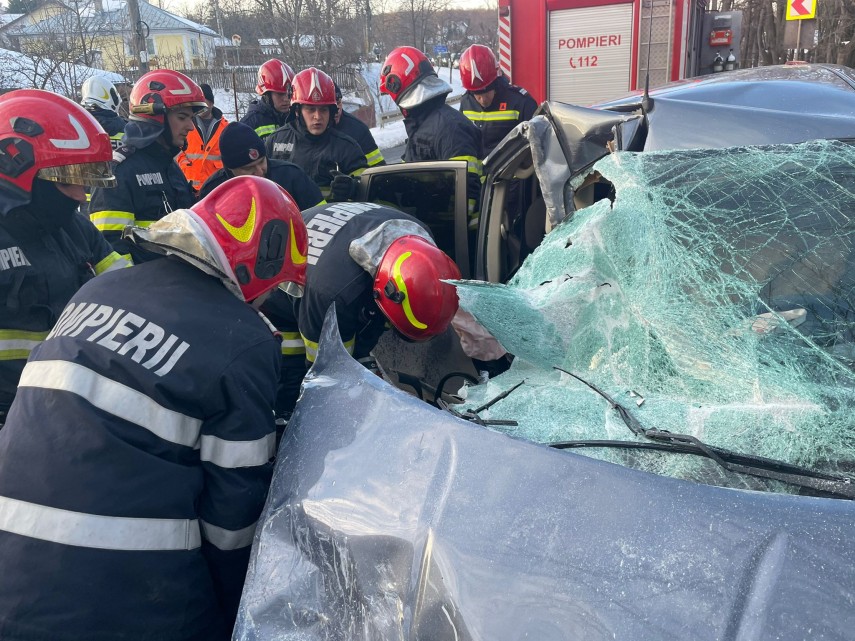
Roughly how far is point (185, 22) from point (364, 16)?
15.9 m

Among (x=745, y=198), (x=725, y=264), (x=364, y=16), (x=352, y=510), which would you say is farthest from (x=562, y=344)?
(x=364, y=16)

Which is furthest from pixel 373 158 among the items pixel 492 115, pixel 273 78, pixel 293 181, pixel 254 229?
pixel 254 229

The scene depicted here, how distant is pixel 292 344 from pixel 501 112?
350cm

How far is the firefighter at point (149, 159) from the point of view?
4129mm

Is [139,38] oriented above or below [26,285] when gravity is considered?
above

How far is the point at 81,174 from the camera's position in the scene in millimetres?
2867

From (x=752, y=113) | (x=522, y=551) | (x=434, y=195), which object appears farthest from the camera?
(x=434, y=195)

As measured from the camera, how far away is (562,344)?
217 centimetres

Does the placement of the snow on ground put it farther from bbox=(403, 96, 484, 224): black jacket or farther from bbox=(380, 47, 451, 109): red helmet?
bbox=(403, 96, 484, 224): black jacket

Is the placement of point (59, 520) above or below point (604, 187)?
below

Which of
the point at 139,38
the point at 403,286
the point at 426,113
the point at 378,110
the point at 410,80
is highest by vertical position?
the point at 139,38

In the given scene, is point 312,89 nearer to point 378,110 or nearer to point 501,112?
point 501,112

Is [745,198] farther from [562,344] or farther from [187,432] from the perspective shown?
[187,432]

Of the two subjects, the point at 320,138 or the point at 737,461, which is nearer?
the point at 737,461
